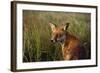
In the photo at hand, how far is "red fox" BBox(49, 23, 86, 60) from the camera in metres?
2.18

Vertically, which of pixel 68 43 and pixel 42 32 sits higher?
pixel 42 32

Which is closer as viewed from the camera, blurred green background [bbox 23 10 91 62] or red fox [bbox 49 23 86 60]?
blurred green background [bbox 23 10 91 62]

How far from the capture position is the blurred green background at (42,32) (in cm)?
206

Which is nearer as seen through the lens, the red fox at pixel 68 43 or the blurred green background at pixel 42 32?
the blurred green background at pixel 42 32

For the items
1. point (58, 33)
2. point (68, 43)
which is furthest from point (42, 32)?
point (68, 43)

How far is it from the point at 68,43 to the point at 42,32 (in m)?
0.30

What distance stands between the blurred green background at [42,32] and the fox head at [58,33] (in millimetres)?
34

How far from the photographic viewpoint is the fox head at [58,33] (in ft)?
7.11

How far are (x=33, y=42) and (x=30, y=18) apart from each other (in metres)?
0.22

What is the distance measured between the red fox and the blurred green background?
0.04 meters

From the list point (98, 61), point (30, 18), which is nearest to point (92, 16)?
point (98, 61)

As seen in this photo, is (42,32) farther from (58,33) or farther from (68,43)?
(68,43)

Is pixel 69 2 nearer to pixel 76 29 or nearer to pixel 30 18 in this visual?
pixel 76 29

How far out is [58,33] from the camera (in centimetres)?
220
